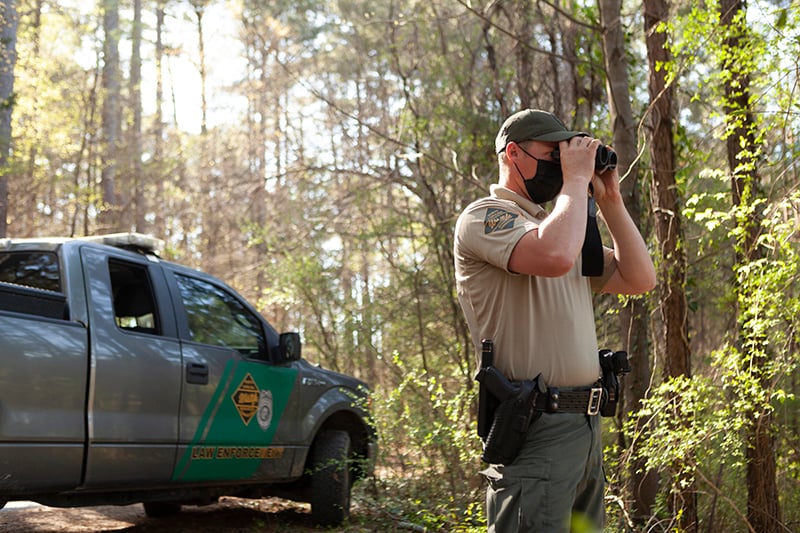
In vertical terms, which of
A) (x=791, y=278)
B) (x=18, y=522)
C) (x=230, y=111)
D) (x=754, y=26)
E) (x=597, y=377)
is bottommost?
(x=18, y=522)

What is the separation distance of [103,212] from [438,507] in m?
14.0

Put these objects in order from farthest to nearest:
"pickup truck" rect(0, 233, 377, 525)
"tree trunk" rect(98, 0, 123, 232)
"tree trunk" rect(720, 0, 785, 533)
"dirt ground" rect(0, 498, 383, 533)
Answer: "tree trunk" rect(98, 0, 123, 232)
"dirt ground" rect(0, 498, 383, 533)
"tree trunk" rect(720, 0, 785, 533)
"pickup truck" rect(0, 233, 377, 525)

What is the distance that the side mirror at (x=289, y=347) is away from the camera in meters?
6.09

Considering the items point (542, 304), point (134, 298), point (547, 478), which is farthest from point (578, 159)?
point (134, 298)

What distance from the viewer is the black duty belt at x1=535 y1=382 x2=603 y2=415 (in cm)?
260

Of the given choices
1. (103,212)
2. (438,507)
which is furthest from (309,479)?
(103,212)

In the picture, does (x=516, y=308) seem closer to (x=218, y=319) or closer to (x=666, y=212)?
(x=666, y=212)

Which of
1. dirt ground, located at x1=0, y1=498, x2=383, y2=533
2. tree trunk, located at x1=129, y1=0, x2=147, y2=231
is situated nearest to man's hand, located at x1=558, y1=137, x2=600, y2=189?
dirt ground, located at x1=0, y1=498, x2=383, y2=533

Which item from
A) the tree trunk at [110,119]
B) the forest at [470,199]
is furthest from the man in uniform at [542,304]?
the tree trunk at [110,119]

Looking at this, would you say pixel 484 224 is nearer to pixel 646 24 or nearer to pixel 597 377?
pixel 597 377

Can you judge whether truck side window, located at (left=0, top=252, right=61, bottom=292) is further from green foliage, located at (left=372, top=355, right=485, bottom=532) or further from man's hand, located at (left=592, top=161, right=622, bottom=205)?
man's hand, located at (left=592, top=161, right=622, bottom=205)

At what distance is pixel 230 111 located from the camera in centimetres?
2475

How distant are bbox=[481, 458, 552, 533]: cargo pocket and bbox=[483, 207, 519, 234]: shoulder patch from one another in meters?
0.73

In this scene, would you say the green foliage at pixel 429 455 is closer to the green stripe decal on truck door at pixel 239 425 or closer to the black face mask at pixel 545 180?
the green stripe decal on truck door at pixel 239 425
